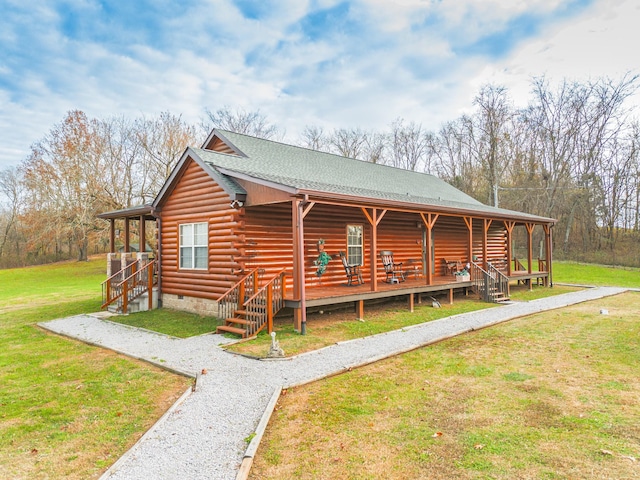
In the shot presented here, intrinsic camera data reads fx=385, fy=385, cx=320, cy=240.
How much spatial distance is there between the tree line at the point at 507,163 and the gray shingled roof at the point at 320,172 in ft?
48.7

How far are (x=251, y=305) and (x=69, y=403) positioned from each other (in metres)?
4.07

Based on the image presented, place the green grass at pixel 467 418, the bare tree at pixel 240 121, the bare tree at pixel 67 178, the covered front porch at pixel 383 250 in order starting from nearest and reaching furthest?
the green grass at pixel 467 418 → the covered front porch at pixel 383 250 → the bare tree at pixel 67 178 → the bare tree at pixel 240 121

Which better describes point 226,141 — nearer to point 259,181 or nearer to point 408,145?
point 259,181

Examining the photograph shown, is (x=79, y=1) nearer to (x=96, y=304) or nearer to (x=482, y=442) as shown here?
(x=96, y=304)

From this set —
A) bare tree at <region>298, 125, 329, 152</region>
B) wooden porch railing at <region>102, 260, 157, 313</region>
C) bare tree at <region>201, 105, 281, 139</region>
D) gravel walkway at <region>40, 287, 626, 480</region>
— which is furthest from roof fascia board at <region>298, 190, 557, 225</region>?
bare tree at <region>298, 125, 329, 152</region>

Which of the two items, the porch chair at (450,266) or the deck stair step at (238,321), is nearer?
the deck stair step at (238,321)

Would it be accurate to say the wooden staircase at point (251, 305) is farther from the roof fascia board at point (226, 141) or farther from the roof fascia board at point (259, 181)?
the roof fascia board at point (226, 141)

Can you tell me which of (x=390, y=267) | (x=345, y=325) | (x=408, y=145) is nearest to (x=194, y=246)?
(x=345, y=325)

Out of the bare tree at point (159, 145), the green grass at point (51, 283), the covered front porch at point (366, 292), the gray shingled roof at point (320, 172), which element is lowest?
the green grass at point (51, 283)

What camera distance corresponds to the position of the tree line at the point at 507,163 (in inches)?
1069

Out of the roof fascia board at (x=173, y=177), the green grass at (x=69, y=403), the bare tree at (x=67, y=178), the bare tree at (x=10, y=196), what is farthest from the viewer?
the bare tree at (x=10, y=196)

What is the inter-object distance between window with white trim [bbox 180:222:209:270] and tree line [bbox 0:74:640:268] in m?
17.9

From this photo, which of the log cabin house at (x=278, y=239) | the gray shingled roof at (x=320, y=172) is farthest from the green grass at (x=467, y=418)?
the gray shingled roof at (x=320, y=172)

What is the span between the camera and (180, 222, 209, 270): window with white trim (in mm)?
10960
